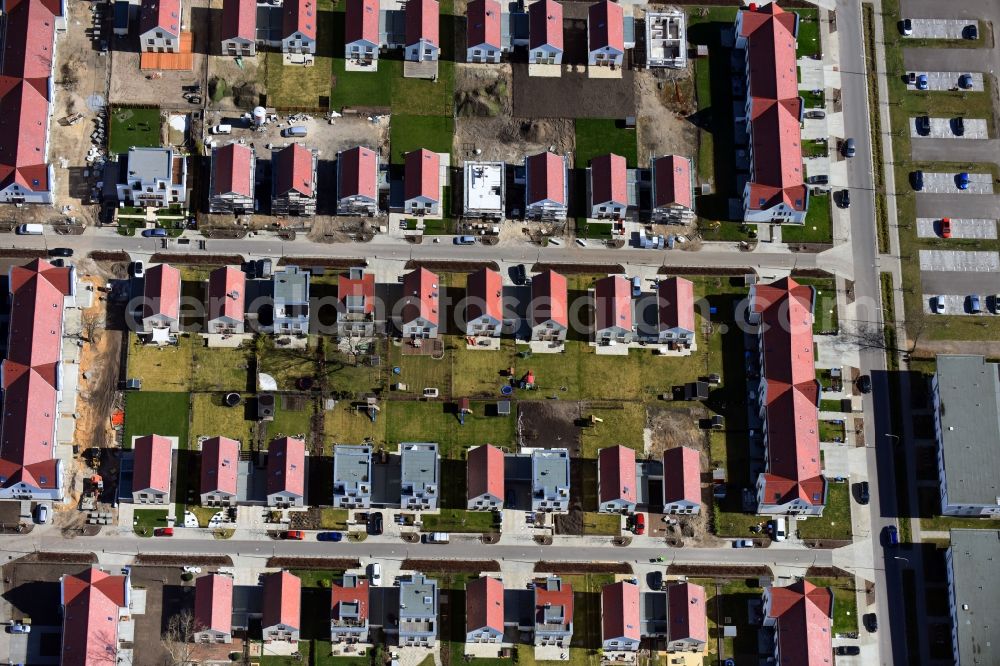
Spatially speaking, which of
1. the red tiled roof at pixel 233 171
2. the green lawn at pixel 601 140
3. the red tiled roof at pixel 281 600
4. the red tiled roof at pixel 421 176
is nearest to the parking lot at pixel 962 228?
the green lawn at pixel 601 140

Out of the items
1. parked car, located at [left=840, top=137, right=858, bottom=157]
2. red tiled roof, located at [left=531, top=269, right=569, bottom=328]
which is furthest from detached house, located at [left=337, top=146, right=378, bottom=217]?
parked car, located at [left=840, top=137, right=858, bottom=157]

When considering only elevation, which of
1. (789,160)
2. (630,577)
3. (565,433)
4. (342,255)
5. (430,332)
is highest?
(789,160)

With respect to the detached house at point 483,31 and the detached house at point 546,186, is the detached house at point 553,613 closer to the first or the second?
the detached house at point 546,186

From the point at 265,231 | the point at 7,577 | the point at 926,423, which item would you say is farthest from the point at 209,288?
the point at 926,423

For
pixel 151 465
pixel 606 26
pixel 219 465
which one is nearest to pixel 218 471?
pixel 219 465

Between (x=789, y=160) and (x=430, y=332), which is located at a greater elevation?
(x=789, y=160)

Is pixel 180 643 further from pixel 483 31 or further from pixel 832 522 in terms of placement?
pixel 483 31

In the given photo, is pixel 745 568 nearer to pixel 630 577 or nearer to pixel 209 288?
pixel 630 577

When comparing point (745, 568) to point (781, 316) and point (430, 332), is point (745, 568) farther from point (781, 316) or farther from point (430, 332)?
point (430, 332)

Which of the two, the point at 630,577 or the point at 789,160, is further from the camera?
the point at 789,160
